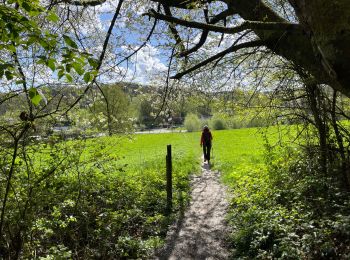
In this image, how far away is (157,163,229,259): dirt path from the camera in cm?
648

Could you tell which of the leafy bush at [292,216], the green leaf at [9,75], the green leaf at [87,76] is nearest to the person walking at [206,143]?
the leafy bush at [292,216]

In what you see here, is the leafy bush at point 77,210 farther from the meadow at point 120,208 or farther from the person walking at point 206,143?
the person walking at point 206,143

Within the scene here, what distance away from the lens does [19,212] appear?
522 centimetres

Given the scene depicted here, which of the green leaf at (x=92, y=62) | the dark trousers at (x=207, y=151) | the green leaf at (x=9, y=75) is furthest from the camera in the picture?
the dark trousers at (x=207, y=151)

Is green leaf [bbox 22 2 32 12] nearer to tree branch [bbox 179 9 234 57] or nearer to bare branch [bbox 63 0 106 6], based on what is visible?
tree branch [bbox 179 9 234 57]

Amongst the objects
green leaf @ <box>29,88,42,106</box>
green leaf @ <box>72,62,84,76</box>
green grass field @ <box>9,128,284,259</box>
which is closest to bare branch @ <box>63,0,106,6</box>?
green grass field @ <box>9,128,284,259</box>

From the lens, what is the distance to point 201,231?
7.60 meters

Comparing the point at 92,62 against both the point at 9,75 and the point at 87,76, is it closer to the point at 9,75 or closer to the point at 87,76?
the point at 87,76

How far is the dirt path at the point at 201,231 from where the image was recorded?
6.48 meters

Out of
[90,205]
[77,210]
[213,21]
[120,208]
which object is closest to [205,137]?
[120,208]

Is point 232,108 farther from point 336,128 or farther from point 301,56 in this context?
point 301,56

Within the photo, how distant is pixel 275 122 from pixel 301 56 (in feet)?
18.1

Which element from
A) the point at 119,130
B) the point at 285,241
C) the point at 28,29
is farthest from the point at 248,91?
the point at 28,29

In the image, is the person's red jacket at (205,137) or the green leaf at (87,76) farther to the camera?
the person's red jacket at (205,137)
